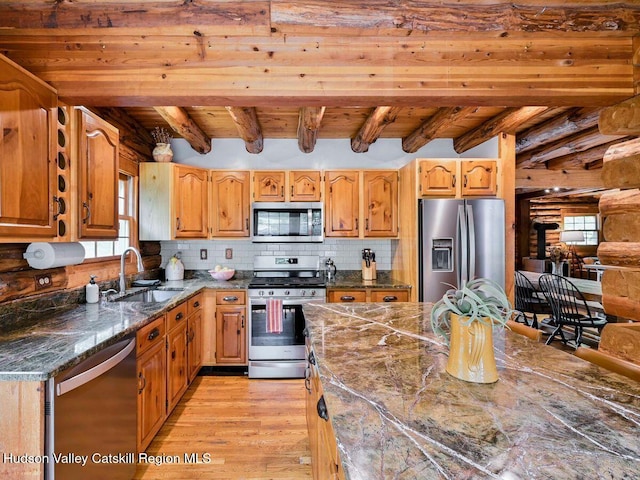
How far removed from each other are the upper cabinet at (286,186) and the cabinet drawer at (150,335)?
185 cm

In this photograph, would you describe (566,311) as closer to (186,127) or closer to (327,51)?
(327,51)

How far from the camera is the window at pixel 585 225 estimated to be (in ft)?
29.7

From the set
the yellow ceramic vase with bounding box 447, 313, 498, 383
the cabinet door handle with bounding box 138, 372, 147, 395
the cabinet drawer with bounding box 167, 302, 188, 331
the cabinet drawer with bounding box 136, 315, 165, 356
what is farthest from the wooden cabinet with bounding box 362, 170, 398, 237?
the yellow ceramic vase with bounding box 447, 313, 498, 383

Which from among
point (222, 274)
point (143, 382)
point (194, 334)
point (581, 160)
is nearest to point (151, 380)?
point (143, 382)

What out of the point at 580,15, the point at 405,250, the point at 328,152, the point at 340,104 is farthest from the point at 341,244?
the point at 580,15

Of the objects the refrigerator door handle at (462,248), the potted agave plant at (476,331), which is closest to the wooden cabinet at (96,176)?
the potted agave plant at (476,331)

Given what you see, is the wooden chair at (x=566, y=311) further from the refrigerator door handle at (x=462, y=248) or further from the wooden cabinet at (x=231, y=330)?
the wooden cabinet at (x=231, y=330)

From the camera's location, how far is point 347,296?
354 cm

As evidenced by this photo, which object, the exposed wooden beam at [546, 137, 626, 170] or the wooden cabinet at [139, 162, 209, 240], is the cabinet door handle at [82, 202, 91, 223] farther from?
the exposed wooden beam at [546, 137, 626, 170]

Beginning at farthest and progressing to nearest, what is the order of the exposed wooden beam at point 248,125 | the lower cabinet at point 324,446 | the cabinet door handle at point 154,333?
1. the exposed wooden beam at point 248,125
2. the cabinet door handle at point 154,333
3. the lower cabinet at point 324,446

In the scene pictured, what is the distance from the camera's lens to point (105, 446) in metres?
1.65

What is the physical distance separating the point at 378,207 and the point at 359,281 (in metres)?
0.88

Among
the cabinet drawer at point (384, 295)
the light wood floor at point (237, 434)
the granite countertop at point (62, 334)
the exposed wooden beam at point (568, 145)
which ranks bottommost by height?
the light wood floor at point (237, 434)

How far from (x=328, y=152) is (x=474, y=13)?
8.03 feet
